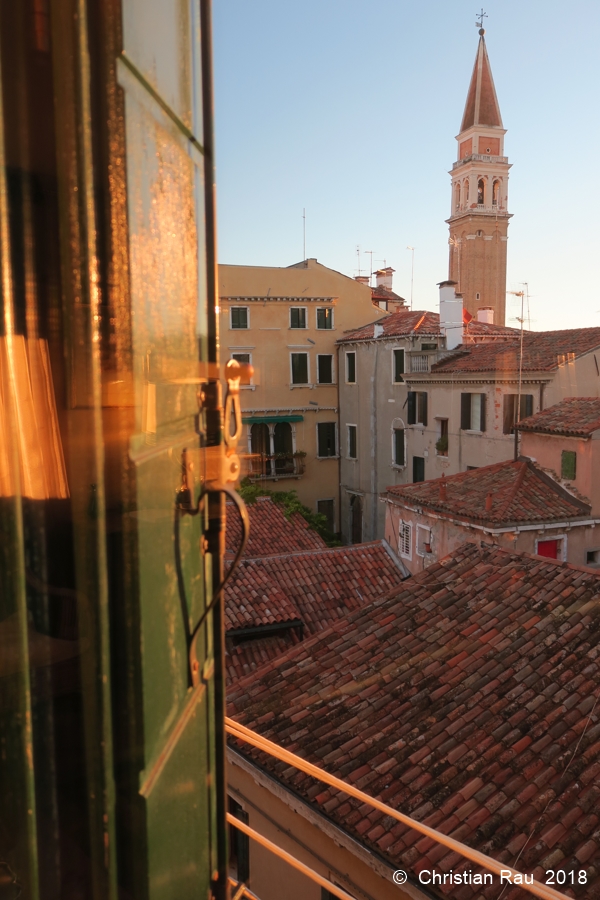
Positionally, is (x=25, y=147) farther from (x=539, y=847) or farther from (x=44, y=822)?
(x=539, y=847)

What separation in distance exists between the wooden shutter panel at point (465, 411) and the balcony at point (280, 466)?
6.49m

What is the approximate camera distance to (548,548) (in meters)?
12.8

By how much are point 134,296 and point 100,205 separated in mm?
147

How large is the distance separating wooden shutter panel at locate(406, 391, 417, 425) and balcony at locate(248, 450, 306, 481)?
4266mm

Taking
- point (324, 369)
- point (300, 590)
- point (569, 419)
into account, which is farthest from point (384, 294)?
point (300, 590)

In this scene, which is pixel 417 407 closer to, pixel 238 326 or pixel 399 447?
pixel 399 447

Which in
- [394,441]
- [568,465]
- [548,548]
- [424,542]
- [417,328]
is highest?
[417,328]

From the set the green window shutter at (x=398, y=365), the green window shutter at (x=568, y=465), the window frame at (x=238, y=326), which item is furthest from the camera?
the window frame at (x=238, y=326)

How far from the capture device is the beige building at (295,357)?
22.2 meters

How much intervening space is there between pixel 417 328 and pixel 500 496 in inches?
334

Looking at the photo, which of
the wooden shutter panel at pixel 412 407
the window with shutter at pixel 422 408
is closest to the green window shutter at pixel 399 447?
the wooden shutter panel at pixel 412 407

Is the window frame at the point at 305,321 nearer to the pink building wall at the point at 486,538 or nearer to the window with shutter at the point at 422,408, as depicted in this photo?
the window with shutter at the point at 422,408

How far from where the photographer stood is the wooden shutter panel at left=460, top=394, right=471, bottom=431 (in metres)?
18.3

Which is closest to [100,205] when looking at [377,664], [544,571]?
[377,664]
